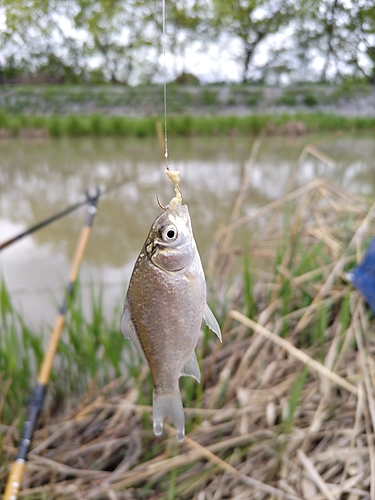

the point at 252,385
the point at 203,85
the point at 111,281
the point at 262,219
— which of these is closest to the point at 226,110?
the point at 203,85

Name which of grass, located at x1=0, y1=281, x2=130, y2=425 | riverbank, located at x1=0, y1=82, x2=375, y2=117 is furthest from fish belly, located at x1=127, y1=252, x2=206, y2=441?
riverbank, located at x1=0, y1=82, x2=375, y2=117

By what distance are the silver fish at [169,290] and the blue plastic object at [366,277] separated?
1106 mm

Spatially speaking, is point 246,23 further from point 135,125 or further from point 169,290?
point 169,290

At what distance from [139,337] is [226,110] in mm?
13287

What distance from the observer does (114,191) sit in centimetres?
458

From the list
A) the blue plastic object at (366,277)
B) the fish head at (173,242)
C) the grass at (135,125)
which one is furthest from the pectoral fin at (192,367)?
the grass at (135,125)

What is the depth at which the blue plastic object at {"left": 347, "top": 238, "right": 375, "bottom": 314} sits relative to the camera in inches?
57.4

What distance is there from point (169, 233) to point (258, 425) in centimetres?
104

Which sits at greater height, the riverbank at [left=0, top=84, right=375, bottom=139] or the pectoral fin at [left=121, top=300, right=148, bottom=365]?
the riverbank at [left=0, top=84, right=375, bottom=139]

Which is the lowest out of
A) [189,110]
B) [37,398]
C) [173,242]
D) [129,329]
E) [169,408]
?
[37,398]

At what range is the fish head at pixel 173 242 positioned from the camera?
1.72 ft

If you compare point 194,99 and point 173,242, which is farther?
point 194,99

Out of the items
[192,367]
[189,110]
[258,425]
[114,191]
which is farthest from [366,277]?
[189,110]

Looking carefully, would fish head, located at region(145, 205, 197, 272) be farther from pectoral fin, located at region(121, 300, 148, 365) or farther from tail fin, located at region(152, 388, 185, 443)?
tail fin, located at region(152, 388, 185, 443)
